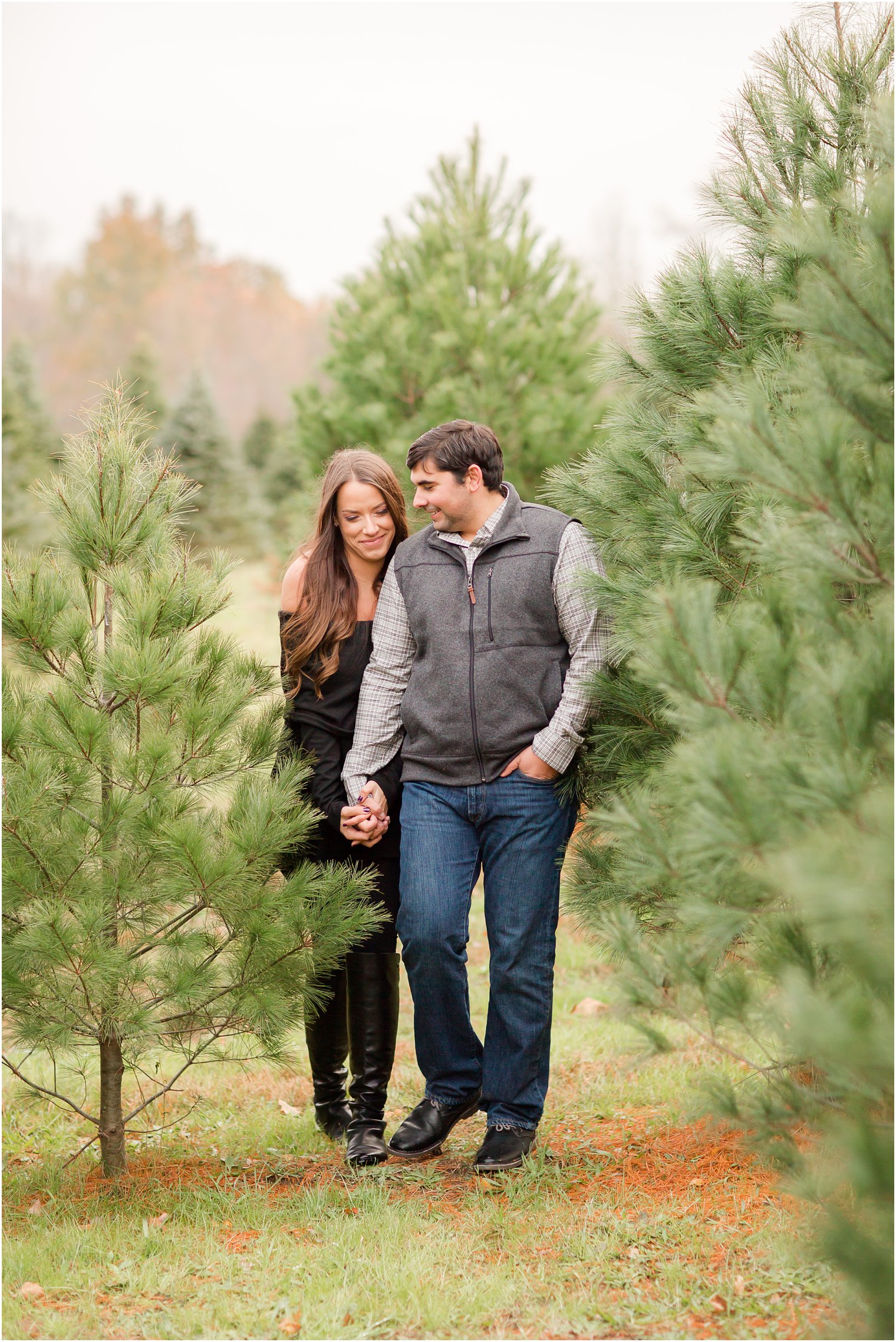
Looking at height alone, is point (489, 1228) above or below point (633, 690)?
below

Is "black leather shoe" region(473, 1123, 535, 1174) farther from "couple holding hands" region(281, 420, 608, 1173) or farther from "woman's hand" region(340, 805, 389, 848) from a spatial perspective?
"woman's hand" region(340, 805, 389, 848)

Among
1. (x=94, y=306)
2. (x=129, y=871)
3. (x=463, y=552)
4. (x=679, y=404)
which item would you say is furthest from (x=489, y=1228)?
(x=94, y=306)

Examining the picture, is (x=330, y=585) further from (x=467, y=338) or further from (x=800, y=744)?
(x=467, y=338)

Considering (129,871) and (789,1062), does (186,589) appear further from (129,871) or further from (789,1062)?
(789,1062)

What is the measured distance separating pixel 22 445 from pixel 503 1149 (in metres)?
15.2

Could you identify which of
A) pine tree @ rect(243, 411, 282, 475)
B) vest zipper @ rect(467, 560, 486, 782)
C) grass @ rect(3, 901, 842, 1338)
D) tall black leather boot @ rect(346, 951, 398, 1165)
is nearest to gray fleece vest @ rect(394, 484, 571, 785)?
vest zipper @ rect(467, 560, 486, 782)

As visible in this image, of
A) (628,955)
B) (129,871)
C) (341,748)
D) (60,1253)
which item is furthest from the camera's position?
(341,748)

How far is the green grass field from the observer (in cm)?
252

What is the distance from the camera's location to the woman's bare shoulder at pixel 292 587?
3.68 meters

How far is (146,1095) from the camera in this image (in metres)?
4.46

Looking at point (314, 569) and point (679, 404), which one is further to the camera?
point (314, 569)

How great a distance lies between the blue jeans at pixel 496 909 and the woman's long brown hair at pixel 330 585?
1.78 ft

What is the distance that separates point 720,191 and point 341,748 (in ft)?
6.73

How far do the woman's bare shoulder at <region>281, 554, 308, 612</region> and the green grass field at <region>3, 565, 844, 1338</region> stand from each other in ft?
0.68
